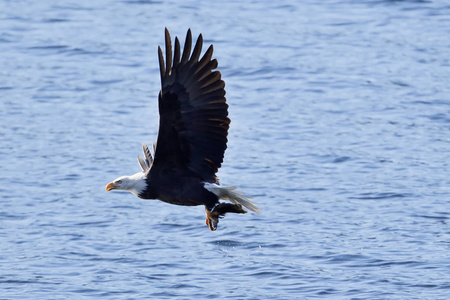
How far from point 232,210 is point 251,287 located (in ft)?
5.06

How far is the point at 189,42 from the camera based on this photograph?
7.70m

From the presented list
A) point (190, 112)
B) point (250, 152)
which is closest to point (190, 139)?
point (190, 112)

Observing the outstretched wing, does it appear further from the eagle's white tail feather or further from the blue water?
the blue water

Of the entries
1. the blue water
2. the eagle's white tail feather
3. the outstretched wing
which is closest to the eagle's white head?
the outstretched wing

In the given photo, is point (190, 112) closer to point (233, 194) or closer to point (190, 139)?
point (190, 139)

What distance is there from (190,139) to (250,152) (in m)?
4.69

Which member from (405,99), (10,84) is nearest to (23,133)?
(10,84)

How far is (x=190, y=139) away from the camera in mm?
8211

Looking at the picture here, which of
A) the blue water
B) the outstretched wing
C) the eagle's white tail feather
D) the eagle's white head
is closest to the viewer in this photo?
the outstretched wing

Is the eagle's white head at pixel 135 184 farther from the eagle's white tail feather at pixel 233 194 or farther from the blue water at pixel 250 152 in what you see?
the blue water at pixel 250 152

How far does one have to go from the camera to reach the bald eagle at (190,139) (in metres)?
7.91

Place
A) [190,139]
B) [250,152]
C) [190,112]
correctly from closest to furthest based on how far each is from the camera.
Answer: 1. [190,112]
2. [190,139]
3. [250,152]

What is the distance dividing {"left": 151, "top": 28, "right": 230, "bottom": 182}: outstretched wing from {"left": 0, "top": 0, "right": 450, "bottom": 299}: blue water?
169 cm

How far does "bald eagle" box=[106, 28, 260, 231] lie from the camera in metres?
7.91
